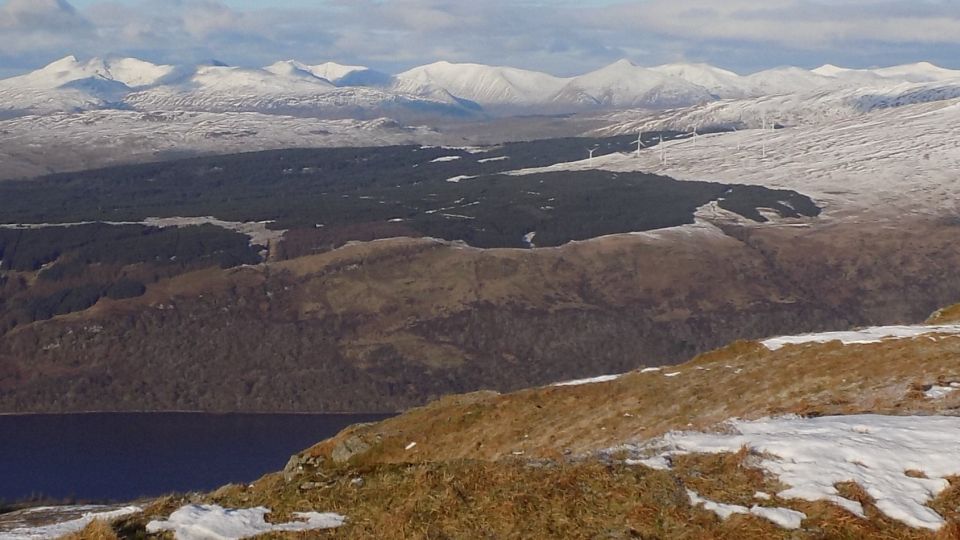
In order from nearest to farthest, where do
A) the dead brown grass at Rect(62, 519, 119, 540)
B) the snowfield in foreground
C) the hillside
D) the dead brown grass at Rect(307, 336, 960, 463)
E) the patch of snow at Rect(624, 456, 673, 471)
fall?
the dead brown grass at Rect(62, 519, 119, 540) < the hillside < the snowfield in foreground < the patch of snow at Rect(624, 456, 673, 471) < the dead brown grass at Rect(307, 336, 960, 463)

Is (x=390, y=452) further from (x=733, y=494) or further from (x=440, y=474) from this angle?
(x=733, y=494)

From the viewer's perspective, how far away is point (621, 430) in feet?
128

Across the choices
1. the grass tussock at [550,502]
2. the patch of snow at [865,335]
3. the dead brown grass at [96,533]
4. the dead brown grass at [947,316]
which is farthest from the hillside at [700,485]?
the dead brown grass at [947,316]

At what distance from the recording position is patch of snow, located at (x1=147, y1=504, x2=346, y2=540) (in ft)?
71.1

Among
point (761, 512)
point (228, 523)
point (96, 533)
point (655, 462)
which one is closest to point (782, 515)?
point (761, 512)

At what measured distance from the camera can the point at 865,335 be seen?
5025 centimetres

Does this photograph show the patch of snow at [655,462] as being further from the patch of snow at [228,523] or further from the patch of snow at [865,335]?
the patch of snow at [865,335]

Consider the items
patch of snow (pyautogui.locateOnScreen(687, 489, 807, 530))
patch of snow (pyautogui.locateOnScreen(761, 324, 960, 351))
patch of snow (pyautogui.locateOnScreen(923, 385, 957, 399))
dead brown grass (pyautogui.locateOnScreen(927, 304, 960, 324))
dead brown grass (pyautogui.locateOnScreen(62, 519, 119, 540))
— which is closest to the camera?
dead brown grass (pyautogui.locateOnScreen(62, 519, 119, 540))

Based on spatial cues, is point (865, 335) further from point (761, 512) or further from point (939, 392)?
point (761, 512)

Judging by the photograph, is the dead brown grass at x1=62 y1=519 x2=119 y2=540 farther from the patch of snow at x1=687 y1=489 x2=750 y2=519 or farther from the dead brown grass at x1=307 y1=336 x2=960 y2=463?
the dead brown grass at x1=307 y1=336 x2=960 y2=463

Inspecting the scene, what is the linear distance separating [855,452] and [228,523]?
1581 centimetres

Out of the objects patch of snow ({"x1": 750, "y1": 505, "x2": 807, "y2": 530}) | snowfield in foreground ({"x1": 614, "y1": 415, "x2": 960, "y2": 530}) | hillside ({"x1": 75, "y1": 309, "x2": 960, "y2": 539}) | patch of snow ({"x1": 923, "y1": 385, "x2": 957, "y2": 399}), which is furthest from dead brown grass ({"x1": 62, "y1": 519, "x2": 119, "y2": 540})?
patch of snow ({"x1": 923, "y1": 385, "x2": 957, "y2": 399})

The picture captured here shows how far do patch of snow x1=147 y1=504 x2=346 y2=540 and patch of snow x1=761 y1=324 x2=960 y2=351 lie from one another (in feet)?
110

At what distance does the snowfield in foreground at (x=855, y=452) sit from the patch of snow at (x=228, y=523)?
9.17 meters
